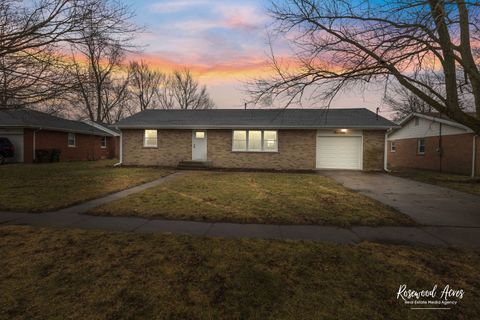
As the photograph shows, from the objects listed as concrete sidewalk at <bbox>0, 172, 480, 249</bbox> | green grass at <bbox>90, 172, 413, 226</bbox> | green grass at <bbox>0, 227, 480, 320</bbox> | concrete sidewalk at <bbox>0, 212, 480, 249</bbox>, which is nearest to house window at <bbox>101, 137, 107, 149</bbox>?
green grass at <bbox>90, 172, 413, 226</bbox>

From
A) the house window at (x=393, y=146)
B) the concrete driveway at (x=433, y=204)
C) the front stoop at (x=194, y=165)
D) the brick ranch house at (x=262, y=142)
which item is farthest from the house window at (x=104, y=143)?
the house window at (x=393, y=146)

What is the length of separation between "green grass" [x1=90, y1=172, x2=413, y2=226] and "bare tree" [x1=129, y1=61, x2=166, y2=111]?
112ft

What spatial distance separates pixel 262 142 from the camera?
52.0 ft

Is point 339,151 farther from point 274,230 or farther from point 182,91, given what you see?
point 182,91

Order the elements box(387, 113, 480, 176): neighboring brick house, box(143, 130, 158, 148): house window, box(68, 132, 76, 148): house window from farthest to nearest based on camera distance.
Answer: box(68, 132, 76, 148): house window → box(143, 130, 158, 148): house window → box(387, 113, 480, 176): neighboring brick house

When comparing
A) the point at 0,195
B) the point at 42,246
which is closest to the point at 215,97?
the point at 0,195

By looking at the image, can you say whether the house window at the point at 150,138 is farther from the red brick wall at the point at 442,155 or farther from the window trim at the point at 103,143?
the red brick wall at the point at 442,155

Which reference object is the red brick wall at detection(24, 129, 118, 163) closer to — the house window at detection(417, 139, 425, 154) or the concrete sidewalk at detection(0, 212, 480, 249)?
the concrete sidewalk at detection(0, 212, 480, 249)

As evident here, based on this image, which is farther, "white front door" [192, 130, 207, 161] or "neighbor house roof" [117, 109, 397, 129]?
"white front door" [192, 130, 207, 161]

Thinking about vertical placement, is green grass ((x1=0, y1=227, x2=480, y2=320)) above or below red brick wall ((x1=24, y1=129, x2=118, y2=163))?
below

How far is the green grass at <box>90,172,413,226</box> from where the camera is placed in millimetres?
5242

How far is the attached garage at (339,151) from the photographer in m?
15.4

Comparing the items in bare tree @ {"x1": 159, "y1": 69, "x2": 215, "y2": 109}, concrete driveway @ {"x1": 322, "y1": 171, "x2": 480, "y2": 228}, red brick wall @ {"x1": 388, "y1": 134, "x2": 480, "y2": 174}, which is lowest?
concrete driveway @ {"x1": 322, "y1": 171, "x2": 480, "y2": 228}


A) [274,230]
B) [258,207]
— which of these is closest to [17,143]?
[258,207]
